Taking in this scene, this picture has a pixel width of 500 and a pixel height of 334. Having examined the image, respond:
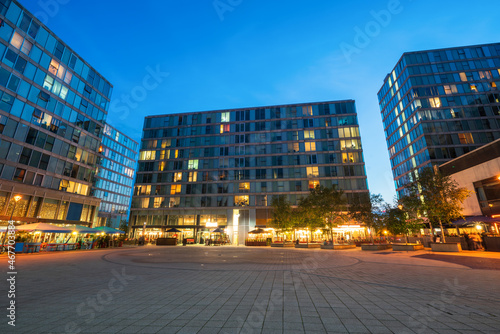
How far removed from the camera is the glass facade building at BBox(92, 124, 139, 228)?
70.8 metres

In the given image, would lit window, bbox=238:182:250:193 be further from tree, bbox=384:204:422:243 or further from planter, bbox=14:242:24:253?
planter, bbox=14:242:24:253

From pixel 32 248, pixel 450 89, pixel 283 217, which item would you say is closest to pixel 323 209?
pixel 283 217

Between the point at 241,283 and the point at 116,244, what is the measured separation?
107ft

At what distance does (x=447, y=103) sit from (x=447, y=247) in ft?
160

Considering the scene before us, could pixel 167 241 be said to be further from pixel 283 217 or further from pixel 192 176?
pixel 283 217

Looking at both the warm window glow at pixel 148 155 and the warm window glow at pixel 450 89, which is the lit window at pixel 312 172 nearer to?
the warm window glow at pixel 450 89

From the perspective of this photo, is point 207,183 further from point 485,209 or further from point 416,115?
point 416,115

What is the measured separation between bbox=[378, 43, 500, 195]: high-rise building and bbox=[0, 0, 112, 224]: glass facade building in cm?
6463

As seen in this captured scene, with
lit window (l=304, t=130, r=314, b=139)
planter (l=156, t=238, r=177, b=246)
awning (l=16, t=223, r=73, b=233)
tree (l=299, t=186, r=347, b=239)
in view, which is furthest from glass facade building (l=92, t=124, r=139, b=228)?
tree (l=299, t=186, r=347, b=239)

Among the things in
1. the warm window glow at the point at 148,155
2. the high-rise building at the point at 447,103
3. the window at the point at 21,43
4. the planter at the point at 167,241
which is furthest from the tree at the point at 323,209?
the window at the point at 21,43

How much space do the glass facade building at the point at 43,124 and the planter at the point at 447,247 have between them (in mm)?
48321

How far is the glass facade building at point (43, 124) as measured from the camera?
2930 centimetres

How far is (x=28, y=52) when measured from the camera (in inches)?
1249

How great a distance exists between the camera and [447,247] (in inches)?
832
